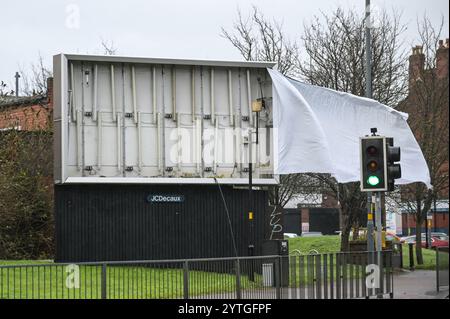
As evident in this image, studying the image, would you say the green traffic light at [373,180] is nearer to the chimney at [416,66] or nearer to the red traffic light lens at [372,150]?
the red traffic light lens at [372,150]

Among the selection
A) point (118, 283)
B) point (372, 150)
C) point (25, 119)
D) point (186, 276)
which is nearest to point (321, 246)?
point (25, 119)

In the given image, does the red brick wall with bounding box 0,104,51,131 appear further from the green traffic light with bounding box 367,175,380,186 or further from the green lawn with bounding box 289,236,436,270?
the green traffic light with bounding box 367,175,380,186

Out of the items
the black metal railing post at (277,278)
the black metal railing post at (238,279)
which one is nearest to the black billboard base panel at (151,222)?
the black metal railing post at (277,278)

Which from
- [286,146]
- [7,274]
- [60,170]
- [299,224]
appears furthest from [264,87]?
[299,224]

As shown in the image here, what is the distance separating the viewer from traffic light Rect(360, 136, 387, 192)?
15.0m

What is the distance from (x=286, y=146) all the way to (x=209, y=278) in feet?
10.7

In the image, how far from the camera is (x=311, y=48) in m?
31.1

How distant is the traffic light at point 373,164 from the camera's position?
589 inches

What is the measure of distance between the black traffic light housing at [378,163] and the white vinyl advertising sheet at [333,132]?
0.88m

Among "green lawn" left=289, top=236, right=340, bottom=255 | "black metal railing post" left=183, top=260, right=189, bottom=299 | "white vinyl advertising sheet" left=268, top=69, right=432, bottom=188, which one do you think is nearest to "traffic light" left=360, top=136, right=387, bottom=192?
"white vinyl advertising sheet" left=268, top=69, right=432, bottom=188

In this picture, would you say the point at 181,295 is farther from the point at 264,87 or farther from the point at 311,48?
the point at 311,48

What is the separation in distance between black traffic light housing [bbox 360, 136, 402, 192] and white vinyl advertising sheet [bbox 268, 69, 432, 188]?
2.89ft

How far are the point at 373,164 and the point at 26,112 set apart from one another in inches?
992

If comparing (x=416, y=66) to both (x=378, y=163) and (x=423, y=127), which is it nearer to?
(x=423, y=127)
